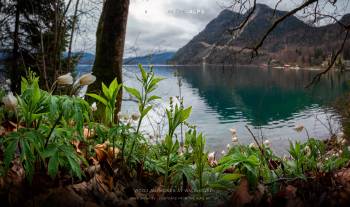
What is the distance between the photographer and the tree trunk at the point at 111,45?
5391 millimetres

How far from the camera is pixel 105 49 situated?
215 inches

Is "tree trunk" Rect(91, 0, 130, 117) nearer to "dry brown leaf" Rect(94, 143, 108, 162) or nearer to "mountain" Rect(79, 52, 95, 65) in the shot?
"dry brown leaf" Rect(94, 143, 108, 162)

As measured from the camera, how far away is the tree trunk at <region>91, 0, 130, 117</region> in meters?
5.39

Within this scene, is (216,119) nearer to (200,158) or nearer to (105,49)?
(105,49)

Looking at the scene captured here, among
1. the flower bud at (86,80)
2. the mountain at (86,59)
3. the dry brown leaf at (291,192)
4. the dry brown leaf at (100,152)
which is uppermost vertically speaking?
the mountain at (86,59)

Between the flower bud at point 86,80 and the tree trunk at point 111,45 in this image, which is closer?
the flower bud at point 86,80

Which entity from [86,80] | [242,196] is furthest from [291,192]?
[86,80]

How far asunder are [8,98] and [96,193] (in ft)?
2.34

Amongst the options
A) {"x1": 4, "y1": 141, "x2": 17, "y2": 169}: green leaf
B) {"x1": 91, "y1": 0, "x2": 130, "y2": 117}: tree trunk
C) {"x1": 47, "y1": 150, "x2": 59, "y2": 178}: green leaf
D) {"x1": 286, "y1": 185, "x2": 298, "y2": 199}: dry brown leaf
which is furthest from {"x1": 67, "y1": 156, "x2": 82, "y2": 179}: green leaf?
{"x1": 91, "y1": 0, "x2": 130, "y2": 117}: tree trunk

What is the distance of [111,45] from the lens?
5457mm

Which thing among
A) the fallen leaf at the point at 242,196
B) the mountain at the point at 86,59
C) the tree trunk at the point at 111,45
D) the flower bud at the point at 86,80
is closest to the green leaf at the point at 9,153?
the flower bud at the point at 86,80

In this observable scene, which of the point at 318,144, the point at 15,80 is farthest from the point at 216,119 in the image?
the point at 318,144

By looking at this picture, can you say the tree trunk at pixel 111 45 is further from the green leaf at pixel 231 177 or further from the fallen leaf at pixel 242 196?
the fallen leaf at pixel 242 196

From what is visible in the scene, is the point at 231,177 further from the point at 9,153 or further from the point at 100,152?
the point at 9,153
